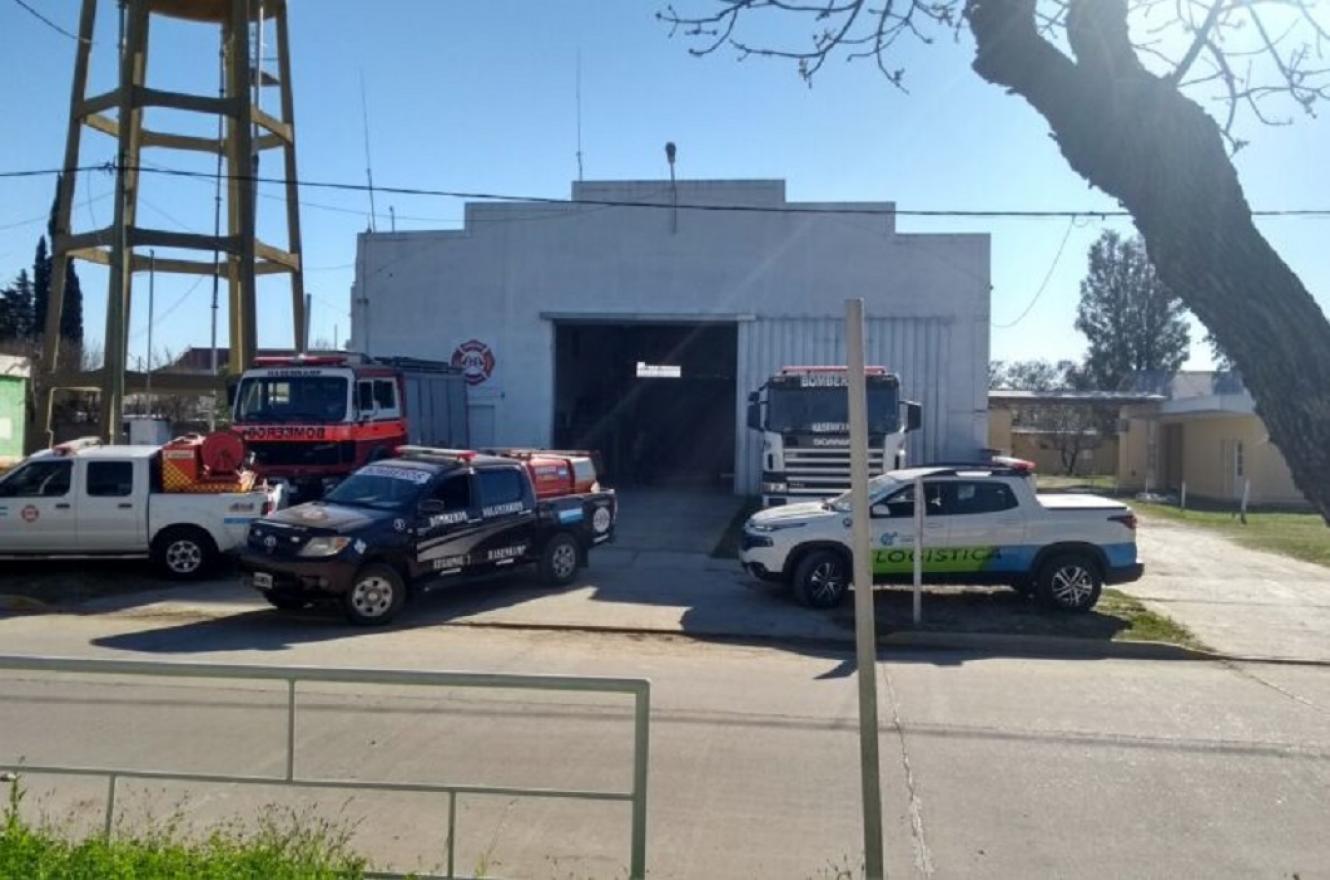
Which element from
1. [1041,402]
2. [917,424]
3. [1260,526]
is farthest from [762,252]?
[1041,402]

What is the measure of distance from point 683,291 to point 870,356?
16.3 ft

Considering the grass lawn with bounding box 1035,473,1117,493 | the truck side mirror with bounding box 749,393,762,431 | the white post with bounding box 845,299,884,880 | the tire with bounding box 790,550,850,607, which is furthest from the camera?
the grass lawn with bounding box 1035,473,1117,493

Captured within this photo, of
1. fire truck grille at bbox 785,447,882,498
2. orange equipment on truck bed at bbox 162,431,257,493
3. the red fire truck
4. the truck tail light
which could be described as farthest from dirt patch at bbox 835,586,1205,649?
the red fire truck

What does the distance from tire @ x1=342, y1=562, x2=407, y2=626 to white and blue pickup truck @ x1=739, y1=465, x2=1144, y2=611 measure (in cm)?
447

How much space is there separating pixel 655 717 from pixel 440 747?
7.05 ft

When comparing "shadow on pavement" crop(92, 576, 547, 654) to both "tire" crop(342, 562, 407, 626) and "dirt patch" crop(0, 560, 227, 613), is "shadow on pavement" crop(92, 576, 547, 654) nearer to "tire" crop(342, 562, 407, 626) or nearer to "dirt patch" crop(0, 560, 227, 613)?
"tire" crop(342, 562, 407, 626)

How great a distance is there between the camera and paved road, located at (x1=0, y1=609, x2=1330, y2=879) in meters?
5.52

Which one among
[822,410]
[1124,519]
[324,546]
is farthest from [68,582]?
[1124,519]

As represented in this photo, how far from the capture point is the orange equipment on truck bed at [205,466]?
1577cm

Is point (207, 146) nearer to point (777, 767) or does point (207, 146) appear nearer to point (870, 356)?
point (870, 356)

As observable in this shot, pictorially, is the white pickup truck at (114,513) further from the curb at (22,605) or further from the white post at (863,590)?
the white post at (863,590)

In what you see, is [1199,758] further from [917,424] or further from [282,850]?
[917,424]

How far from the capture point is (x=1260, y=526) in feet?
87.8

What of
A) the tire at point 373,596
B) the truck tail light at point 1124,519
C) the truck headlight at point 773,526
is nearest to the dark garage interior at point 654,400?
the truck headlight at point 773,526
